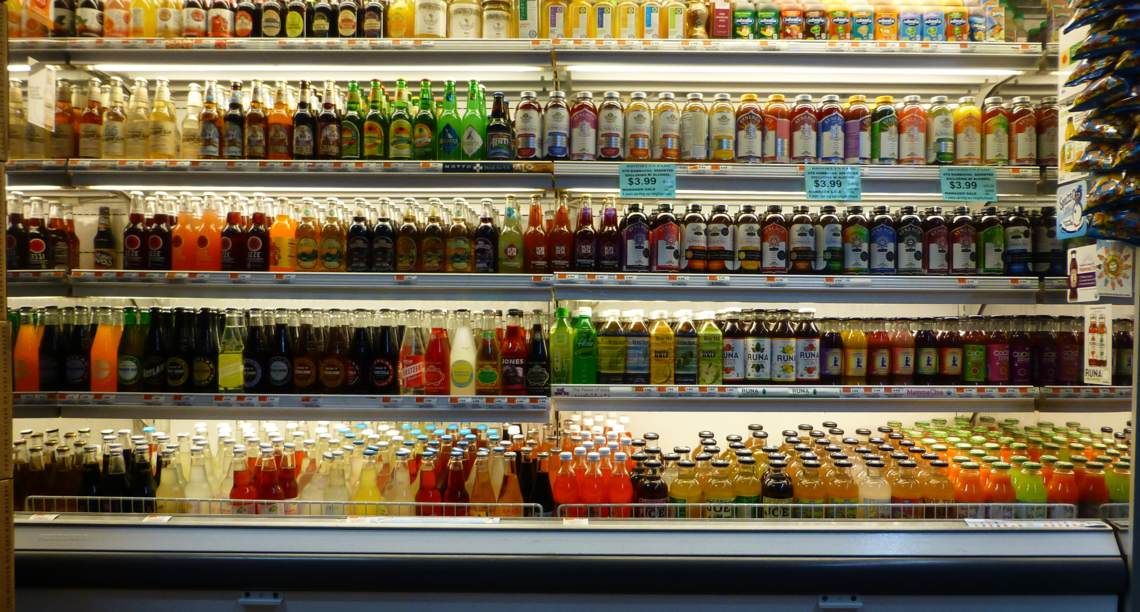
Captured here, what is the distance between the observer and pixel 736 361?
246 centimetres

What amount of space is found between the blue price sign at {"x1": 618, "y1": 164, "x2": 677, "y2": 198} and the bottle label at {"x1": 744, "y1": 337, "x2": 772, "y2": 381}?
68 cm

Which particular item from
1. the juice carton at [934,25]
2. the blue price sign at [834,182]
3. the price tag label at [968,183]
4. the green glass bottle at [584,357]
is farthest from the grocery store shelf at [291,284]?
the juice carton at [934,25]

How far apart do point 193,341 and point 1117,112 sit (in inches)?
137

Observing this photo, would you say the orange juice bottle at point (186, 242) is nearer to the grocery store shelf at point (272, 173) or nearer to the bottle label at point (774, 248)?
the grocery store shelf at point (272, 173)

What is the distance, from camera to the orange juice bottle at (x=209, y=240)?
261 cm

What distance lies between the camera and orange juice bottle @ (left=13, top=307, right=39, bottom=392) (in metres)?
2.52

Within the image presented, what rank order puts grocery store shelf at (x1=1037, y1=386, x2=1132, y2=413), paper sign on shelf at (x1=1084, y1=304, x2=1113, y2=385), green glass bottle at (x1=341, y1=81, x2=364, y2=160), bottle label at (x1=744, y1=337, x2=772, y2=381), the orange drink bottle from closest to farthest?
paper sign on shelf at (x1=1084, y1=304, x2=1113, y2=385), the orange drink bottle, grocery store shelf at (x1=1037, y1=386, x2=1132, y2=413), bottle label at (x1=744, y1=337, x2=772, y2=381), green glass bottle at (x1=341, y1=81, x2=364, y2=160)

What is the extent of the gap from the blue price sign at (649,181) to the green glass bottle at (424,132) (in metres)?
0.82

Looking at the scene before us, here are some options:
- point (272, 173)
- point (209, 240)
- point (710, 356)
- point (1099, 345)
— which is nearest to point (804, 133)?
point (710, 356)

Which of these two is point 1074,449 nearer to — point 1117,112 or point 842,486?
point 842,486

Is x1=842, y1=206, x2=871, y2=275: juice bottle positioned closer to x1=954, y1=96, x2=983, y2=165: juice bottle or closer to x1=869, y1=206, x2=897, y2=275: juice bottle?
x1=869, y1=206, x2=897, y2=275: juice bottle

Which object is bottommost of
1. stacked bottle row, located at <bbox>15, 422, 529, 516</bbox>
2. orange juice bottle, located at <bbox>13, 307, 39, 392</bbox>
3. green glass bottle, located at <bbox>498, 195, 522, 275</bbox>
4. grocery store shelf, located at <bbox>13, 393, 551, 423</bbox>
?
stacked bottle row, located at <bbox>15, 422, 529, 516</bbox>

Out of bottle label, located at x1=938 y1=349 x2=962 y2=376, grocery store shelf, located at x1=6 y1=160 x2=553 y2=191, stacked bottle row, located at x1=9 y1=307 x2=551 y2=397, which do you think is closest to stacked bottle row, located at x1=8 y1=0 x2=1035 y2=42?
grocery store shelf, located at x1=6 y1=160 x2=553 y2=191

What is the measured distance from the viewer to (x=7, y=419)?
172 centimetres
